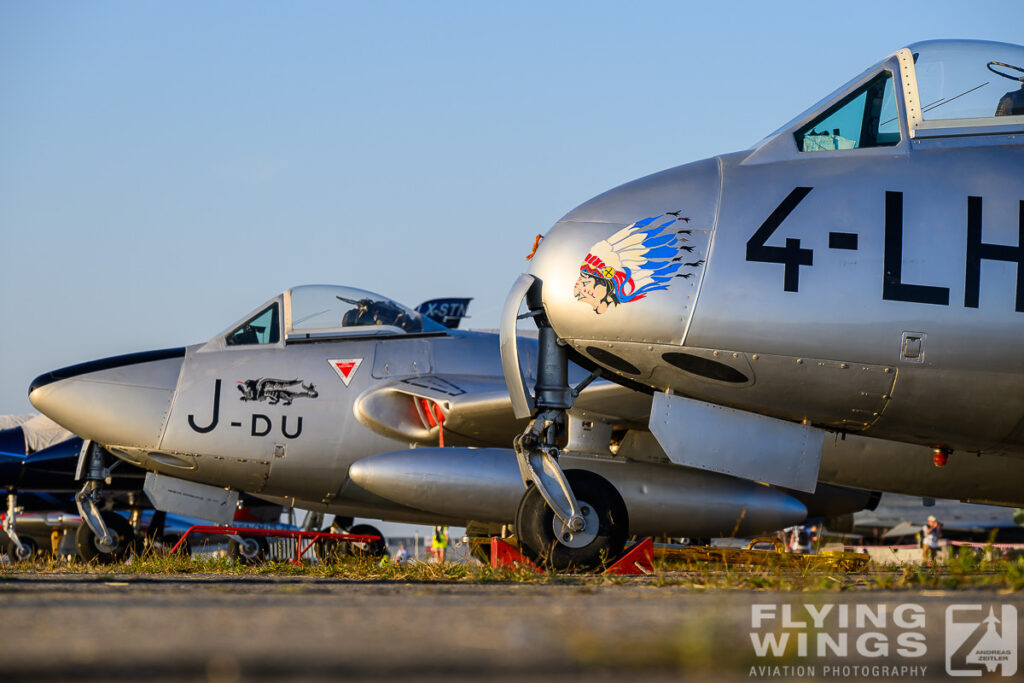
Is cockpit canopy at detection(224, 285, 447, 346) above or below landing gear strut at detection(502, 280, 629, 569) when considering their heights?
above

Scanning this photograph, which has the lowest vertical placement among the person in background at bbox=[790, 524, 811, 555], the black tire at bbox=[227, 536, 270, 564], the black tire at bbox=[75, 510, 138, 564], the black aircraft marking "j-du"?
the person in background at bbox=[790, 524, 811, 555]

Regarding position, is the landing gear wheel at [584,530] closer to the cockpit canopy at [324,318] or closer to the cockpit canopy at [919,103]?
the cockpit canopy at [919,103]

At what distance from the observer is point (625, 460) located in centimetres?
786

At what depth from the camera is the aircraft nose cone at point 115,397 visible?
1109 cm

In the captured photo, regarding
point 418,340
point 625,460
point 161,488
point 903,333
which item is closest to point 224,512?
point 161,488

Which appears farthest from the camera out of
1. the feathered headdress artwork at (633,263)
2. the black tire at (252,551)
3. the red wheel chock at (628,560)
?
the black tire at (252,551)

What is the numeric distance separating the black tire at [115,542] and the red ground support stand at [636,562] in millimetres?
6943

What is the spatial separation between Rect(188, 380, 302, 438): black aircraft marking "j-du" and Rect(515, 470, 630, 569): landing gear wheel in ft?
18.2

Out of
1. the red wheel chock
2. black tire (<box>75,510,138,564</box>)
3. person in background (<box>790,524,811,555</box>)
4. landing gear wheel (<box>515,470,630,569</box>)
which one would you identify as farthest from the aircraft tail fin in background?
person in background (<box>790,524,811,555</box>)

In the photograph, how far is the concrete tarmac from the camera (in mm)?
2064

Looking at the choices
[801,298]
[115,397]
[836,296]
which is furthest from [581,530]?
[115,397]

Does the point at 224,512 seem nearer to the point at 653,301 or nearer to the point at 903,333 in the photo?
the point at 653,301

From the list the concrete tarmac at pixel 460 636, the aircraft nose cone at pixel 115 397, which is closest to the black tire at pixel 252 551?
the aircraft nose cone at pixel 115 397

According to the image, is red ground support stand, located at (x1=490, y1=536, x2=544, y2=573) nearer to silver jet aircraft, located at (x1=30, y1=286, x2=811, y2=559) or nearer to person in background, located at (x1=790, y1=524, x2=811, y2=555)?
silver jet aircraft, located at (x1=30, y1=286, x2=811, y2=559)
